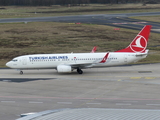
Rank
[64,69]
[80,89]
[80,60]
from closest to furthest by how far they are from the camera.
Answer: [80,89]
[64,69]
[80,60]

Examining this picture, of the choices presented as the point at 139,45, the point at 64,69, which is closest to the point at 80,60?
the point at 64,69

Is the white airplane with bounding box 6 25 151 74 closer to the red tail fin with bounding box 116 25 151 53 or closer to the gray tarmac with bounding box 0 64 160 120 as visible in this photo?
the red tail fin with bounding box 116 25 151 53

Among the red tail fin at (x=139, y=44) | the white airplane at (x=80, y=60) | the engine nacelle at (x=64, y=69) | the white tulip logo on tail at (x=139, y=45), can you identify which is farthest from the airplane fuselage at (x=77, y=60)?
the white tulip logo on tail at (x=139, y=45)

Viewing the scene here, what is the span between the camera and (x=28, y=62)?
52.3 meters

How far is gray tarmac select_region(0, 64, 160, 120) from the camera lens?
34.2 meters

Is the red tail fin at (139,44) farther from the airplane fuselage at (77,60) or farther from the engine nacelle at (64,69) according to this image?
the engine nacelle at (64,69)

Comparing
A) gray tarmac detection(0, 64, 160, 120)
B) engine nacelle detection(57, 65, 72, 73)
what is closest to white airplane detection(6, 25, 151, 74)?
engine nacelle detection(57, 65, 72, 73)

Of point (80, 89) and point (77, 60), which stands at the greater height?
point (77, 60)

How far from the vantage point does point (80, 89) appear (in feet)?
137

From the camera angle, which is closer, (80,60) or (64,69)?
(64,69)

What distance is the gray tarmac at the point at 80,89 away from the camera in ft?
112

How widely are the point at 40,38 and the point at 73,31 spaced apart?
42.7ft

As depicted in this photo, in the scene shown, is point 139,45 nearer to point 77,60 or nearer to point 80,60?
point 80,60

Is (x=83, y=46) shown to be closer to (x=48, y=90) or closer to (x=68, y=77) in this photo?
(x=68, y=77)
